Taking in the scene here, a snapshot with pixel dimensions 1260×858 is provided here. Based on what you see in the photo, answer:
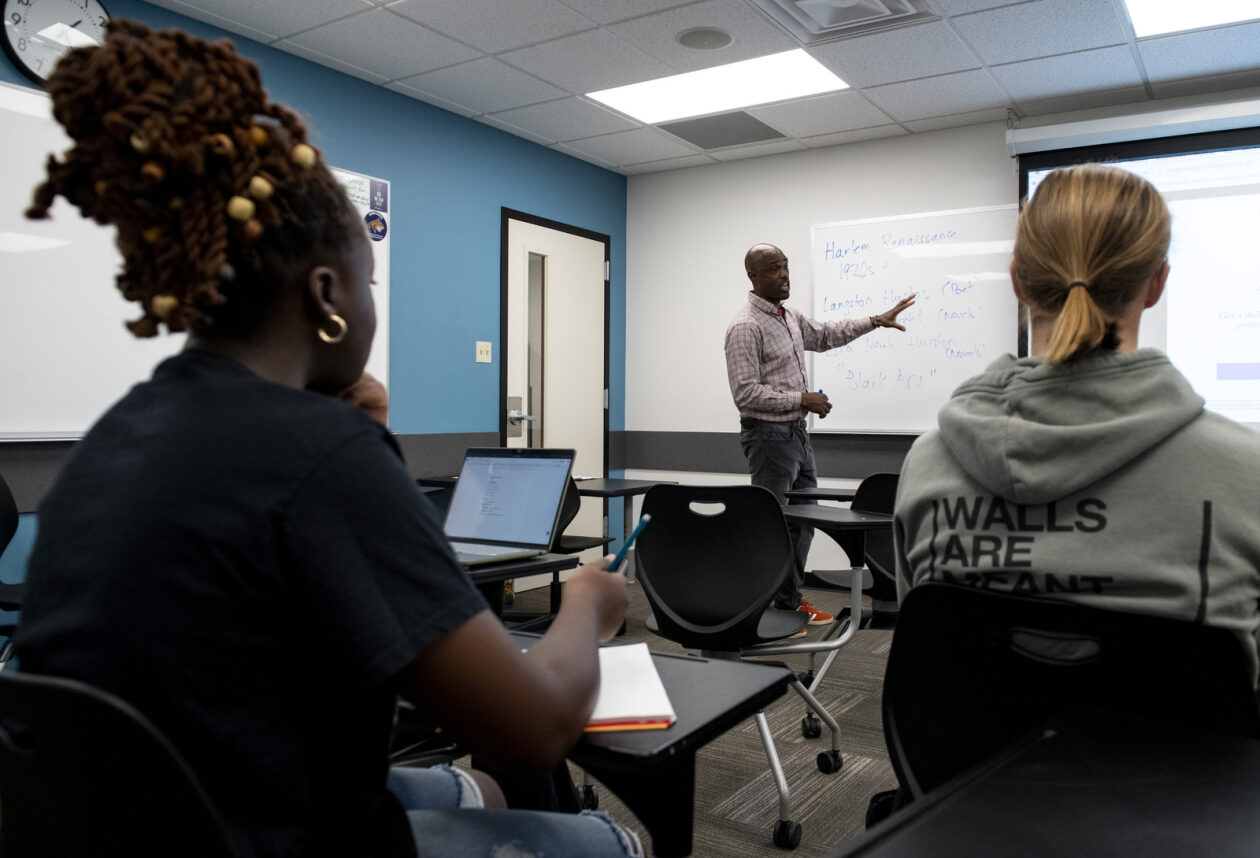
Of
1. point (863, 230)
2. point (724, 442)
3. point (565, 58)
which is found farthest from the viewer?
point (724, 442)

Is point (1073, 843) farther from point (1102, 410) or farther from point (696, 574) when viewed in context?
point (696, 574)

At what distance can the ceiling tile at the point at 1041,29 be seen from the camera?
3.40 m

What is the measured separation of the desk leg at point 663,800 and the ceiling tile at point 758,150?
→ 15.4 ft

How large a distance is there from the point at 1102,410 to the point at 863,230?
426 centimetres

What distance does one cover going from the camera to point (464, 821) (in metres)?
0.91

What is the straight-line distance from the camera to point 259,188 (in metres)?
0.71

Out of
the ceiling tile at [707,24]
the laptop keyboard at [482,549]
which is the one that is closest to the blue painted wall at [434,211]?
the ceiling tile at [707,24]

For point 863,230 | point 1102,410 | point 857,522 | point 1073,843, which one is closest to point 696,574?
point 857,522

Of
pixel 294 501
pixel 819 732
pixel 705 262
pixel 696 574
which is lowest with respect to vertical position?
pixel 819 732

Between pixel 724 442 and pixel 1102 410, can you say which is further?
pixel 724 442

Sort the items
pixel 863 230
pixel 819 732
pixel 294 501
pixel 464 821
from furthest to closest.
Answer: pixel 863 230
pixel 819 732
pixel 464 821
pixel 294 501

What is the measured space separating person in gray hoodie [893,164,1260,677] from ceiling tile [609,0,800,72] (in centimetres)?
273

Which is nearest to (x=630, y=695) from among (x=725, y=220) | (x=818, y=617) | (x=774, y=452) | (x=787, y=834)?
(x=787, y=834)

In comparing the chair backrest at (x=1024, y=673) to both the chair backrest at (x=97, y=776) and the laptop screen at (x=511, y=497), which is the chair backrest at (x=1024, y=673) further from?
the laptop screen at (x=511, y=497)
